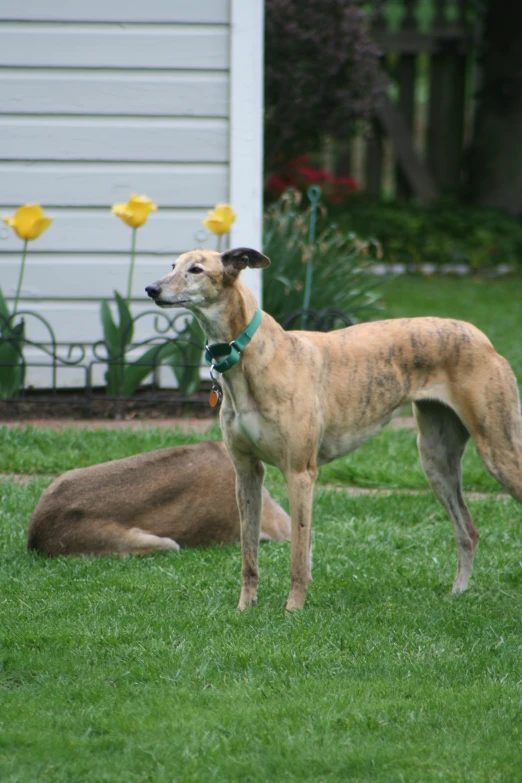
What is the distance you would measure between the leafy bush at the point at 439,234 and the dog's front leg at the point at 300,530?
11.6m

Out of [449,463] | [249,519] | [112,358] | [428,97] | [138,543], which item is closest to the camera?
[249,519]

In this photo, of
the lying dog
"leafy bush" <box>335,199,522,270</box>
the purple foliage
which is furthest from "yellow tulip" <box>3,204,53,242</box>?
"leafy bush" <box>335,199,522,270</box>

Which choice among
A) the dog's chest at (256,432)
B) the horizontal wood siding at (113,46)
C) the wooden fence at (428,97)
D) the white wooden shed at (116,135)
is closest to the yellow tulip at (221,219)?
the white wooden shed at (116,135)

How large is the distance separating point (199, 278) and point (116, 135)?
4.44 meters

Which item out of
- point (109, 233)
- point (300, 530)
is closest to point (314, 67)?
point (109, 233)

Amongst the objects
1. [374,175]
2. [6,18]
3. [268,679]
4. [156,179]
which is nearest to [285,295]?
[156,179]

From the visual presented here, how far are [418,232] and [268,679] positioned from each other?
12844 millimetres

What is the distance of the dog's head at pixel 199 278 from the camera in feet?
13.6

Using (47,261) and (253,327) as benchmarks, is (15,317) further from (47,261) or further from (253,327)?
(253,327)

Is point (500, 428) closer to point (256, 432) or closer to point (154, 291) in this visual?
point (256, 432)

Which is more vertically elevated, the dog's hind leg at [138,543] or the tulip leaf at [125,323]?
the tulip leaf at [125,323]

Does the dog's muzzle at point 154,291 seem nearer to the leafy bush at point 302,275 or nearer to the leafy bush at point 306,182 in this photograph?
the leafy bush at point 302,275

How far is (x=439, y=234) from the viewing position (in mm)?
16172

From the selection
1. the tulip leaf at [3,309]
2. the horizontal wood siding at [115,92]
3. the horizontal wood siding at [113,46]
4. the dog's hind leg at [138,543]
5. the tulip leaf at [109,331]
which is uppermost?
the horizontal wood siding at [113,46]
